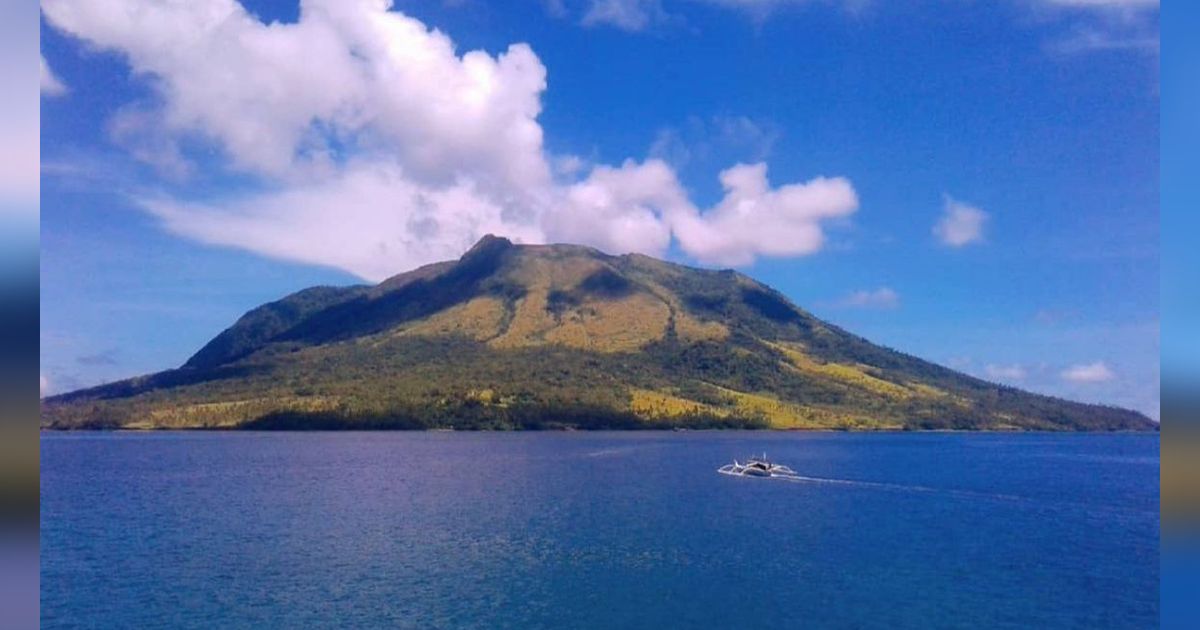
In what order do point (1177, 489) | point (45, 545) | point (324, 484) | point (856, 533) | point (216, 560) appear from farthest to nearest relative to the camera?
1. point (324, 484)
2. point (856, 533)
3. point (45, 545)
4. point (216, 560)
5. point (1177, 489)

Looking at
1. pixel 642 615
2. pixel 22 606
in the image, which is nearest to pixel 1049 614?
pixel 642 615

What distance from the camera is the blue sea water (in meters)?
38.9

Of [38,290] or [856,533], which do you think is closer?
[38,290]

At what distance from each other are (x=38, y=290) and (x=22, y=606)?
3.58m

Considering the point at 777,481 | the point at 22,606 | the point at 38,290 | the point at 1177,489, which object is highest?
the point at 38,290

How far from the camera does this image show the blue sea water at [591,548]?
38.9 meters

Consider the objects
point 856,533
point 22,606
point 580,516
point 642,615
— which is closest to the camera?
point 22,606

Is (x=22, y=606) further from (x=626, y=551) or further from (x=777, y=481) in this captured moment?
(x=777, y=481)

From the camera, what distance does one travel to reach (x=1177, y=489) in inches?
242

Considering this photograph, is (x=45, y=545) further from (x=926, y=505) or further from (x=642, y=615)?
(x=926, y=505)

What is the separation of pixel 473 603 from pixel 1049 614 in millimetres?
26795

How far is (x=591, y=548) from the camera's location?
53.0 meters

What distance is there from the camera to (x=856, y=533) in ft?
197

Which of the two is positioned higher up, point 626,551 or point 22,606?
point 22,606
